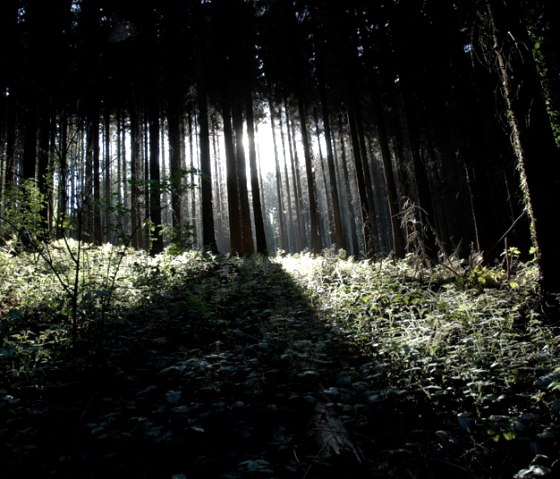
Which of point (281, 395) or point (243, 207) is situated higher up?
point (243, 207)

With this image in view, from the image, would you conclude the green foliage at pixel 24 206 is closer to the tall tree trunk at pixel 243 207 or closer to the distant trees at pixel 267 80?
the distant trees at pixel 267 80

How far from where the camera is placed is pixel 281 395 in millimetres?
2992

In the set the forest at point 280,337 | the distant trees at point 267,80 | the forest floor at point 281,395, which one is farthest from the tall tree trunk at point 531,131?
the distant trees at point 267,80

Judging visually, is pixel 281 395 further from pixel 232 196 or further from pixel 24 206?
pixel 232 196

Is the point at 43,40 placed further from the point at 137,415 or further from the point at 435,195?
the point at 435,195

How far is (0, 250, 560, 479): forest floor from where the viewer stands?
224cm

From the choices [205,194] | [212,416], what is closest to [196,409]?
[212,416]

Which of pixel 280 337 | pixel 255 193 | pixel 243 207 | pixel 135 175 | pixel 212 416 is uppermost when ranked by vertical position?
pixel 255 193

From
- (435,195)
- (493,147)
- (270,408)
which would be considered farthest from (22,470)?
(435,195)

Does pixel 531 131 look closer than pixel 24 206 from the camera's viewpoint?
Yes

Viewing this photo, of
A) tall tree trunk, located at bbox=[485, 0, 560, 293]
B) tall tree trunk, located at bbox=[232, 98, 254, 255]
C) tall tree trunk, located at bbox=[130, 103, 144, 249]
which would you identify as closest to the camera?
tall tree trunk, located at bbox=[485, 0, 560, 293]

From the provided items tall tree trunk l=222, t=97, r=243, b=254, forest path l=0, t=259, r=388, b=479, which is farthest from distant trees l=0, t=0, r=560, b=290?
forest path l=0, t=259, r=388, b=479

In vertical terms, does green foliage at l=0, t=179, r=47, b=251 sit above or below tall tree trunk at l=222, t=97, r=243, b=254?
below

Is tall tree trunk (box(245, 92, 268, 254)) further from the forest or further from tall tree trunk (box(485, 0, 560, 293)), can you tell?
tall tree trunk (box(485, 0, 560, 293))
